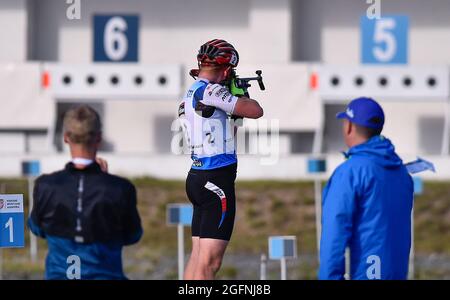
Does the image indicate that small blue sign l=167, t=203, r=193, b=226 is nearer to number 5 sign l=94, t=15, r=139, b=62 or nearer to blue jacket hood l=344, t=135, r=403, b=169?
blue jacket hood l=344, t=135, r=403, b=169

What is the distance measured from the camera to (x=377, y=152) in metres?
6.82

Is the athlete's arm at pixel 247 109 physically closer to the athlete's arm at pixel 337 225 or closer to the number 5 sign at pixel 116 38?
the athlete's arm at pixel 337 225

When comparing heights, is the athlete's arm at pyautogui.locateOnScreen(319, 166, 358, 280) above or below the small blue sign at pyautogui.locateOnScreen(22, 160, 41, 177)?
above

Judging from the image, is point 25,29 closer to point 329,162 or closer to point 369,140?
point 329,162

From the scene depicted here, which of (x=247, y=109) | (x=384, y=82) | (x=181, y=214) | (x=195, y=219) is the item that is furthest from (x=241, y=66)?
(x=247, y=109)

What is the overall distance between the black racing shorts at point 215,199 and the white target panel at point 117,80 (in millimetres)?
13887

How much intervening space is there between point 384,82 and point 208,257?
14.3m

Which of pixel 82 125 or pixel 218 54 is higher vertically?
pixel 218 54

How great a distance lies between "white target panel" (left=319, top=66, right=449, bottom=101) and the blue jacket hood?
14366mm

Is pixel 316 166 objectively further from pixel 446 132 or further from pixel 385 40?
pixel 446 132

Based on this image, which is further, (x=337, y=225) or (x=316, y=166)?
(x=316, y=166)

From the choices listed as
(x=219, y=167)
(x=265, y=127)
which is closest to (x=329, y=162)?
(x=265, y=127)

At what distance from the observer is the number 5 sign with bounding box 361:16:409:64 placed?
18578 millimetres

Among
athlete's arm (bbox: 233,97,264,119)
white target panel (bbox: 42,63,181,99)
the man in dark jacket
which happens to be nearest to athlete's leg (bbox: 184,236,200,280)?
the man in dark jacket
